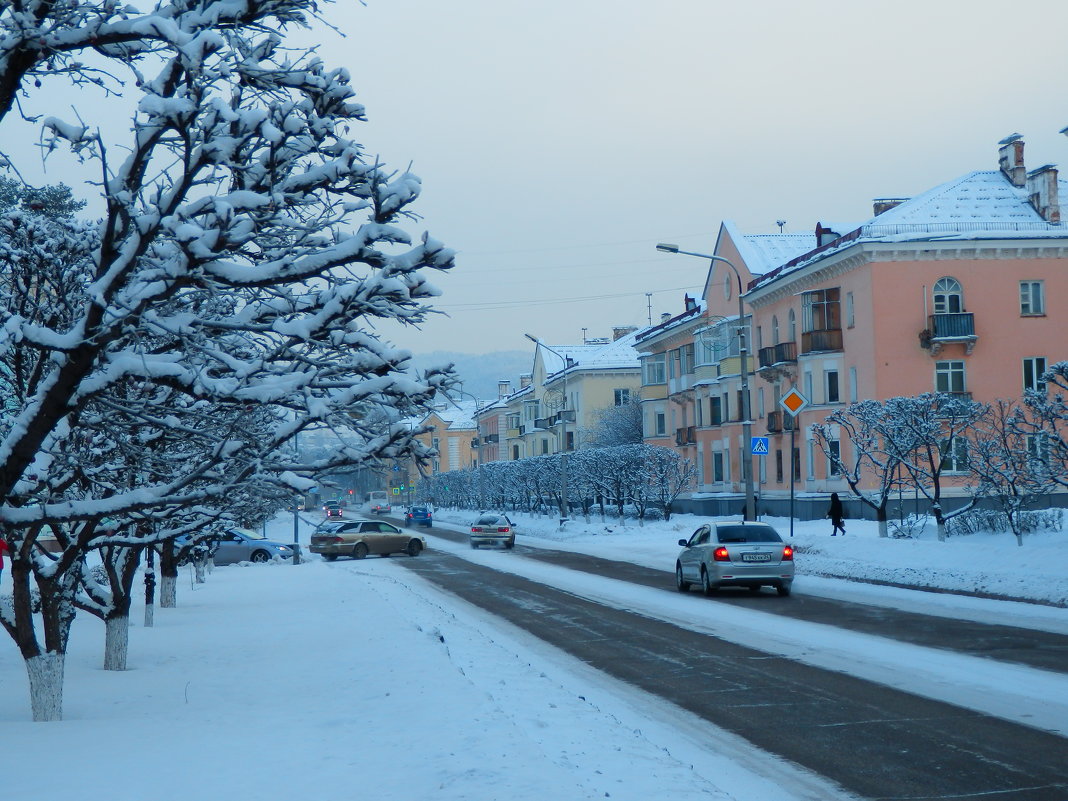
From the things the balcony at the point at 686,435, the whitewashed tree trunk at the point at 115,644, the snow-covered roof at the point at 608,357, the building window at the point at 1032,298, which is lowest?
the whitewashed tree trunk at the point at 115,644

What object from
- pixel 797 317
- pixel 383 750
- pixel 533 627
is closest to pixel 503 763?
pixel 383 750

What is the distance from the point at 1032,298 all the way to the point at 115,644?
43.4 m


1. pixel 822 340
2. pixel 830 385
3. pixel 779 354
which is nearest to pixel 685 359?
pixel 779 354

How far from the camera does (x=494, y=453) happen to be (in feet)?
467

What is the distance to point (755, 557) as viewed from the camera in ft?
76.8

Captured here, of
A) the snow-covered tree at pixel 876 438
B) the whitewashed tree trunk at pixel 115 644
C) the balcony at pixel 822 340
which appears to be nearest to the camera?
the whitewashed tree trunk at pixel 115 644

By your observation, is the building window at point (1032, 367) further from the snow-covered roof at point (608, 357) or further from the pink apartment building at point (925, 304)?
the snow-covered roof at point (608, 357)

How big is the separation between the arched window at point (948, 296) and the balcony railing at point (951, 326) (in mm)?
563

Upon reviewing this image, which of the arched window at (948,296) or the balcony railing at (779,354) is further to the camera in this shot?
the balcony railing at (779,354)

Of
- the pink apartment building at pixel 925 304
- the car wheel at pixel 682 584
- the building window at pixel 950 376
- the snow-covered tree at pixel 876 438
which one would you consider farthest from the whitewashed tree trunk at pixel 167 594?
the building window at pixel 950 376

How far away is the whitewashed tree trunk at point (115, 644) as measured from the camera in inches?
545

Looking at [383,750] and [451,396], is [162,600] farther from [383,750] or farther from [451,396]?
[451,396]

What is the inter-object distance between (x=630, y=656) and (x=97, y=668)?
668cm

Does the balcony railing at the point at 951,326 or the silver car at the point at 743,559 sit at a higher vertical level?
the balcony railing at the point at 951,326
